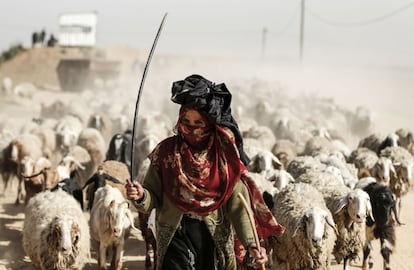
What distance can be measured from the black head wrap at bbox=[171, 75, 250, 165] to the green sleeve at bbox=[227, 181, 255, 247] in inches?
16.0

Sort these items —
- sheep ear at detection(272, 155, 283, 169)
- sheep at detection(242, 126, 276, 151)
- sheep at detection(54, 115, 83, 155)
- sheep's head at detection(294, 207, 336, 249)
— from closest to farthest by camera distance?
sheep's head at detection(294, 207, 336, 249), sheep ear at detection(272, 155, 283, 169), sheep at detection(242, 126, 276, 151), sheep at detection(54, 115, 83, 155)

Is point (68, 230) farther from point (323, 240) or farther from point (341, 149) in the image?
point (341, 149)

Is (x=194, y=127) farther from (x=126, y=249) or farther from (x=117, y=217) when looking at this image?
(x=126, y=249)

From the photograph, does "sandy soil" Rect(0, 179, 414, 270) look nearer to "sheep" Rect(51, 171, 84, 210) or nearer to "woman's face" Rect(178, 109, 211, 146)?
"sheep" Rect(51, 171, 84, 210)

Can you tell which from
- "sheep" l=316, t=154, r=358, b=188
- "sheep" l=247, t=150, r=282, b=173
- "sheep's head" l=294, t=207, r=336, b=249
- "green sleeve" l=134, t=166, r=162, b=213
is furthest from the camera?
"sheep" l=247, t=150, r=282, b=173

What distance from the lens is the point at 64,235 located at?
6.02m

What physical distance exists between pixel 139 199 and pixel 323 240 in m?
3.60

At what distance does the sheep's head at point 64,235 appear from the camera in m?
5.98

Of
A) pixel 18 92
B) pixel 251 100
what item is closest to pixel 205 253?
pixel 251 100

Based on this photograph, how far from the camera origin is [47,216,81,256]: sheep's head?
19.6 ft

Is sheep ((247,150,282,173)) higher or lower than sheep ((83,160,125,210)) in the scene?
higher

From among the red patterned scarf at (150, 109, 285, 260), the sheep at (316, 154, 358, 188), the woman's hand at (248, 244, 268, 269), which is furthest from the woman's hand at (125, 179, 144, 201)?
the sheep at (316, 154, 358, 188)

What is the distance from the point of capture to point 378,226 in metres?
7.69

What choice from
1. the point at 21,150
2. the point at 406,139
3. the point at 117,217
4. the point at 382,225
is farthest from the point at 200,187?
the point at 406,139
